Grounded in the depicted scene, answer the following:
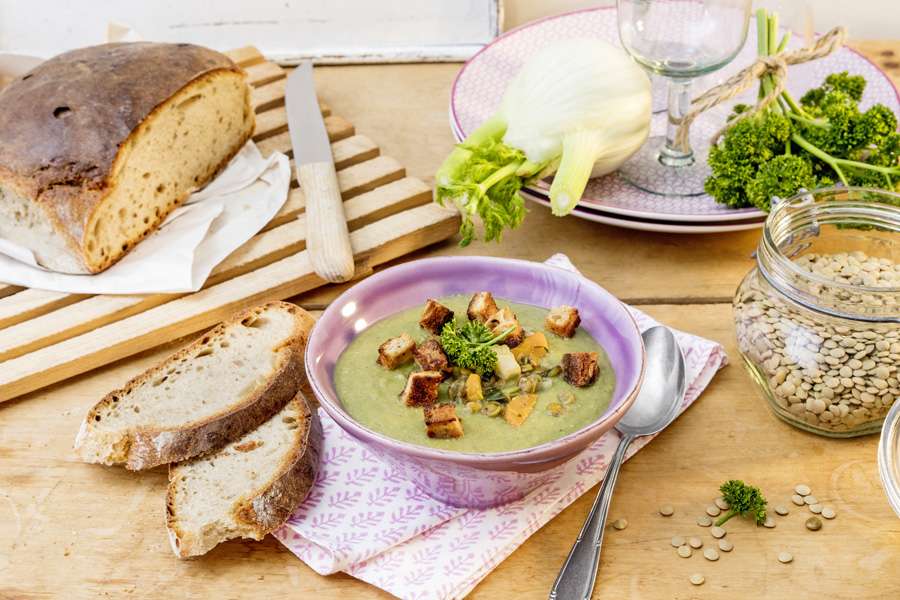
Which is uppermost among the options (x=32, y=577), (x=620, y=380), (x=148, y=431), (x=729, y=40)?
(x=729, y=40)

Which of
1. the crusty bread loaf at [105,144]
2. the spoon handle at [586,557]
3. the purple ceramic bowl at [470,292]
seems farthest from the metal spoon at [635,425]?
the crusty bread loaf at [105,144]

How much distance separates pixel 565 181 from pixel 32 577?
1.41 metres

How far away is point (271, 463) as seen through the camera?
5.70 feet

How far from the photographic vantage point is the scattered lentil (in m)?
1.71

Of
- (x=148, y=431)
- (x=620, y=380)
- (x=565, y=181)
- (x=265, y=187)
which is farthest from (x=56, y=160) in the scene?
(x=620, y=380)

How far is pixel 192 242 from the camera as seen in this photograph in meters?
2.39

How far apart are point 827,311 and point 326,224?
1.23m

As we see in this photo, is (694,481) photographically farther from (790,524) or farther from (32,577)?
(32,577)

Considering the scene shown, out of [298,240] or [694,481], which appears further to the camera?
[298,240]

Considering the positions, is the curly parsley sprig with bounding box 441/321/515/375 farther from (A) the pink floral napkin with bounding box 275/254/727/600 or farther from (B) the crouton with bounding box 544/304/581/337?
(A) the pink floral napkin with bounding box 275/254/727/600

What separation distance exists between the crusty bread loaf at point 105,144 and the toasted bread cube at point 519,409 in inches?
47.6

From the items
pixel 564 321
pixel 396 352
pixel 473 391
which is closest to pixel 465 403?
pixel 473 391

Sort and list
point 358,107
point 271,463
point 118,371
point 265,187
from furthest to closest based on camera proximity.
→ 1. point 358,107
2. point 265,187
3. point 118,371
4. point 271,463

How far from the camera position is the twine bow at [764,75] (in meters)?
2.29
